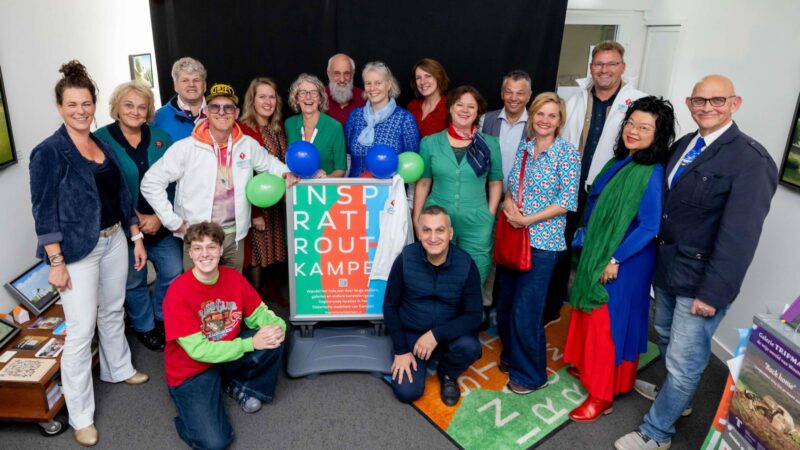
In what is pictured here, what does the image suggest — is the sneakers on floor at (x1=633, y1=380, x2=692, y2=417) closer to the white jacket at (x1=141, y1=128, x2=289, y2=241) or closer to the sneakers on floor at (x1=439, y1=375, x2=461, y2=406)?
the sneakers on floor at (x1=439, y1=375, x2=461, y2=406)

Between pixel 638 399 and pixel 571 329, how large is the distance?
0.50 m

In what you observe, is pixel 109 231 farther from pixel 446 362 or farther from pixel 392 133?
pixel 446 362

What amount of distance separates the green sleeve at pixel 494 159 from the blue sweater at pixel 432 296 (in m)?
0.44

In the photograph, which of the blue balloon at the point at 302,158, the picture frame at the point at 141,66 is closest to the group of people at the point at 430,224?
the blue balloon at the point at 302,158

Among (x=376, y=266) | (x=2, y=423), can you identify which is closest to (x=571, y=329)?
(x=376, y=266)

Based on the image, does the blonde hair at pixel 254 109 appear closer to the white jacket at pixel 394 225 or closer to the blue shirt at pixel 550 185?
the white jacket at pixel 394 225

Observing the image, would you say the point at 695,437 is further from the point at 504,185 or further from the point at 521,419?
the point at 504,185

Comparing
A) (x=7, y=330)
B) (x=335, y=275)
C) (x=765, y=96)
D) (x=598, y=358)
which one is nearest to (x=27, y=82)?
(x=7, y=330)

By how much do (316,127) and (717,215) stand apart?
1943mm

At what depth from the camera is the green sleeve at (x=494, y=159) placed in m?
2.60

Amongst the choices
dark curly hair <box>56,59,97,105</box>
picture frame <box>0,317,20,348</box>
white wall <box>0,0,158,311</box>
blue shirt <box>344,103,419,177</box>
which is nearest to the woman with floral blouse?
blue shirt <box>344,103,419,177</box>

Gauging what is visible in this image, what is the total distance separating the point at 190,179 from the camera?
250cm

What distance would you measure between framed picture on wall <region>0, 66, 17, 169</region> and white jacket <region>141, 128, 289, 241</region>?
0.75 metres

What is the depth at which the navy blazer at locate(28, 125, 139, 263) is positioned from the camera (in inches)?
79.1
